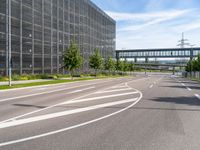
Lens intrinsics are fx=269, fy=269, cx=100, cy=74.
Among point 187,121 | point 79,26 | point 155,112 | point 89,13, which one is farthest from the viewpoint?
point 89,13

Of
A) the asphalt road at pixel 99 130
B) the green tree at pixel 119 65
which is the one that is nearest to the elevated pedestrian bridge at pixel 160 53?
the green tree at pixel 119 65

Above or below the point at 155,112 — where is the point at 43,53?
above

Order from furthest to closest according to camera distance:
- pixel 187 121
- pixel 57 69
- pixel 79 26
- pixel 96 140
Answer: pixel 79 26, pixel 57 69, pixel 187 121, pixel 96 140

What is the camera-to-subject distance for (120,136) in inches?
269

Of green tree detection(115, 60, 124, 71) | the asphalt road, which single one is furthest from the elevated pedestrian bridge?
the asphalt road

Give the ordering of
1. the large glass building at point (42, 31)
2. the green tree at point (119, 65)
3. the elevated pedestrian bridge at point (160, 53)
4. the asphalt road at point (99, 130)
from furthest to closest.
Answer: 1. the elevated pedestrian bridge at point (160, 53)
2. the green tree at point (119, 65)
3. the large glass building at point (42, 31)
4. the asphalt road at point (99, 130)

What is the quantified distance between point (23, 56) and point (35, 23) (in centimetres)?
747

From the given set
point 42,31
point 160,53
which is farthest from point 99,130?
point 160,53

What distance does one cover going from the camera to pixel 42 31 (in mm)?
50312

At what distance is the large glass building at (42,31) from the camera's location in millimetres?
39219

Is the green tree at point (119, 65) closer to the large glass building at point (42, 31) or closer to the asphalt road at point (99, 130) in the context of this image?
the large glass building at point (42, 31)

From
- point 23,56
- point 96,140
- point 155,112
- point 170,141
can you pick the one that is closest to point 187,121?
point 155,112

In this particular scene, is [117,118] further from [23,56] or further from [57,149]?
[23,56]

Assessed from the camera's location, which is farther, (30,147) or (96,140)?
(96,140)
